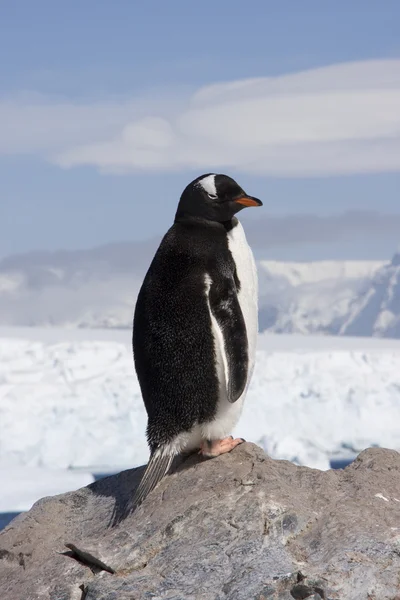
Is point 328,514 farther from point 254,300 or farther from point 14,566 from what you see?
point 14,566

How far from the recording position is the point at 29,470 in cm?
1720

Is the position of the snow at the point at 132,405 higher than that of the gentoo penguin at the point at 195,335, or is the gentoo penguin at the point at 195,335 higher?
the gentoo penguin at the point at 195,335

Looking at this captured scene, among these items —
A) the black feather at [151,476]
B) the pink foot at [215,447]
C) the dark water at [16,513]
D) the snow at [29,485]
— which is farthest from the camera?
the dark water at [16,513]

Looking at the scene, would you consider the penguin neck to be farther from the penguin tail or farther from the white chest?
the penguin tail

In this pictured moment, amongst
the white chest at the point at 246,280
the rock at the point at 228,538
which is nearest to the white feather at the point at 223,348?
the white chest at the point at 246,280

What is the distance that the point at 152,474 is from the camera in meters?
4.28

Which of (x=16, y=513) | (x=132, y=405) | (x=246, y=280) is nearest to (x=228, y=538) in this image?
(x=246, y=280)

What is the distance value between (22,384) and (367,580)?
1572 centimetres

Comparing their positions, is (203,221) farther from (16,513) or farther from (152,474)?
(16,513)

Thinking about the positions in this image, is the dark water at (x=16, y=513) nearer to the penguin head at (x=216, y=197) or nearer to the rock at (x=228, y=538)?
the rock at (x=228, y=538)

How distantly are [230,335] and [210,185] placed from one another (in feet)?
2.28

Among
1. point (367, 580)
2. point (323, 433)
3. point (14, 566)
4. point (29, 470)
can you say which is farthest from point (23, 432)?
point (367, 580)

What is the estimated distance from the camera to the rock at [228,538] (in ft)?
11.9

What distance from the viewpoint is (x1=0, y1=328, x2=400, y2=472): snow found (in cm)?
1808
